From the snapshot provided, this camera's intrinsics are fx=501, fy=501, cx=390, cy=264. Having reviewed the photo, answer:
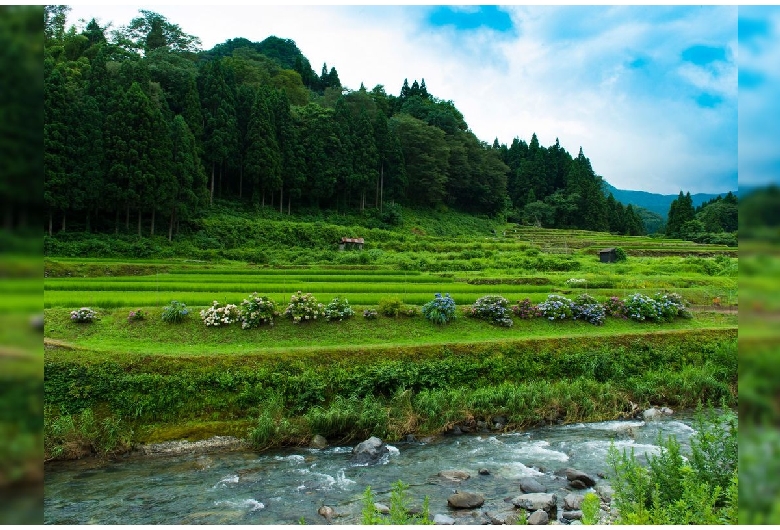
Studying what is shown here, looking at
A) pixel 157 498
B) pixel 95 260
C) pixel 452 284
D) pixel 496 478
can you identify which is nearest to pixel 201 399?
pixel 157 498

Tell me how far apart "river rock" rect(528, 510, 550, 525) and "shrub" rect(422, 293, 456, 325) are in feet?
28.7

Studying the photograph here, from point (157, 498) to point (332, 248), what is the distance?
30.5m

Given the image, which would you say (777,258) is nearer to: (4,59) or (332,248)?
(4,59)

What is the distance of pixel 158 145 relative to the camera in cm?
3167

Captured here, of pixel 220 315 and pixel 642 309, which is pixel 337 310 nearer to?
pixel 220 315

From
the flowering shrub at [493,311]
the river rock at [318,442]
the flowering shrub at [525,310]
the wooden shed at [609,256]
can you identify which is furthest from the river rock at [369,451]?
the wooden shed at [609,256]

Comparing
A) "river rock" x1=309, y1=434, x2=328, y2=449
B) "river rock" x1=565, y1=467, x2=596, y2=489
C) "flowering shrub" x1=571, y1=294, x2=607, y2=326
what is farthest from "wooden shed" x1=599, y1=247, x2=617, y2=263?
"river rock" x1=309, y1=434, x2=328, y2=449

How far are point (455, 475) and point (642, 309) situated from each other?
12.5m

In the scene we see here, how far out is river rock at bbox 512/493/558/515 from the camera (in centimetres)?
805

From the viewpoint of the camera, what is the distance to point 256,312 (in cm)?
1479

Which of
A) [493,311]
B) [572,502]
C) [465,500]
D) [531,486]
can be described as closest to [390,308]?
[493,311]

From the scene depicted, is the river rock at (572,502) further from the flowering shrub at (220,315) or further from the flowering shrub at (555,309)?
the flowering shrub at (220,315)

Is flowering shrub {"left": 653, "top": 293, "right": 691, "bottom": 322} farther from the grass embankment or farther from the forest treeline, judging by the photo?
the forest treeline

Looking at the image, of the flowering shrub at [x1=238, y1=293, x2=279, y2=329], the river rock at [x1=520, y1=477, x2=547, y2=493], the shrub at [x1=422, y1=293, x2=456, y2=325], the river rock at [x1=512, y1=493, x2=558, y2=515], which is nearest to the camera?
the river rock at [x1=512, y1=493, x2=558, y2=515]
